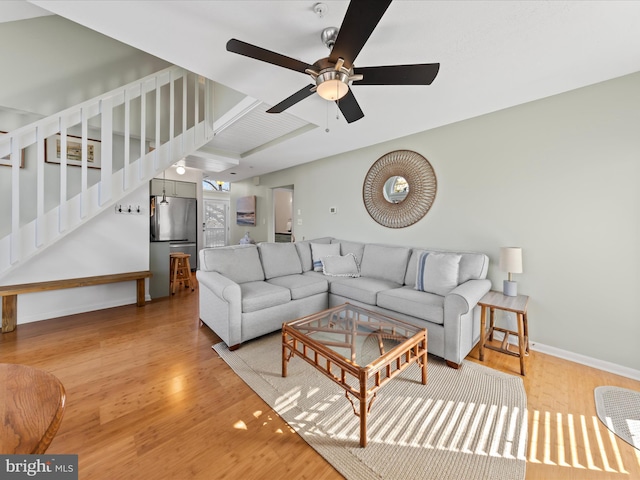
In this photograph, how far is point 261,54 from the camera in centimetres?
144

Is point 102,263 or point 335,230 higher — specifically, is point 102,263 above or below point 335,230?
below

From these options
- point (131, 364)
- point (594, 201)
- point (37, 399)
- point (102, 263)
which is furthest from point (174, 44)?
point (594, 201)

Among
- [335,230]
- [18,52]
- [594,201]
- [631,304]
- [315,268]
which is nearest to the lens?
[631,304]

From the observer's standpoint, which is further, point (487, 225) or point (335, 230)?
point (335, 230)

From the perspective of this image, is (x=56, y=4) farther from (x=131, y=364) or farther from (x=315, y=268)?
(x=315, y=268)

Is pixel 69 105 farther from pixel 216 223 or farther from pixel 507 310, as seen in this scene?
pixel 507 310

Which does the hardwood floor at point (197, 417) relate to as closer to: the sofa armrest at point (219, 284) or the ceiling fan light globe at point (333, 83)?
the sofa armrest at point (219, 284)

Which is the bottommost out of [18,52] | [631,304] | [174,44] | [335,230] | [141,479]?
[141,479]

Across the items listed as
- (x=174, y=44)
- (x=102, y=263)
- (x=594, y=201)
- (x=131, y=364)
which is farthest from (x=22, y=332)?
(x=594, y=201)

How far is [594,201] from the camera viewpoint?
2.18 meters

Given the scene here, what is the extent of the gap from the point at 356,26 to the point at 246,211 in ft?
19.0

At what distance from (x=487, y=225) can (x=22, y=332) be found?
5101 millimetres

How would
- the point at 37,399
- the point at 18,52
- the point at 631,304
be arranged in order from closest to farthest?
1. the point at 37,399
2. the point at 631,304
3. the point at 18,52

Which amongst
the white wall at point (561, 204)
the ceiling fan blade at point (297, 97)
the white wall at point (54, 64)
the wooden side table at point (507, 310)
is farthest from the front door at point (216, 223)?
the wooden side table at point (507, 310)
